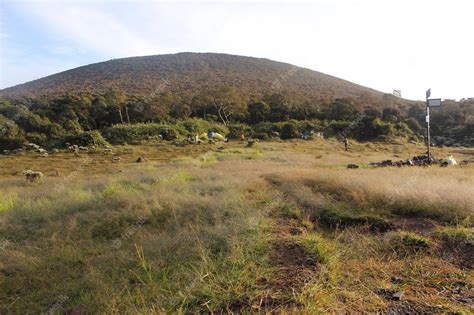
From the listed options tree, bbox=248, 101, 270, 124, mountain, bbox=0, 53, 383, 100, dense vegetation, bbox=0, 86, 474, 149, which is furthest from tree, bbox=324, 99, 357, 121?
mountain, bbox=0, 53, 383, 100

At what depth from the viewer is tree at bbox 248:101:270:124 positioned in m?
39.4

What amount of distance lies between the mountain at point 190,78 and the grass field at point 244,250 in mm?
45927

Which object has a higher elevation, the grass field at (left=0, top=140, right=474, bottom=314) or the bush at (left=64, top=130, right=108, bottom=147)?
the bush at (left=64, top=130, right=108, bottom=147)

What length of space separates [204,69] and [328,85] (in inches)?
1029

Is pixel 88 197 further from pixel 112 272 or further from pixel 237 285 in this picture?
pixel 237 285

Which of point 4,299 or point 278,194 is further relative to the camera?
point 278,194

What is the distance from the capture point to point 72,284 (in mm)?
3660

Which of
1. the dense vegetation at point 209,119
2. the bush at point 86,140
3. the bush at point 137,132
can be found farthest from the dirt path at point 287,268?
the bush at point 137,132

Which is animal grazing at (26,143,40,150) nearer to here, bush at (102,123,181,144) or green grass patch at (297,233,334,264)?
bush at (102,123,181,144)

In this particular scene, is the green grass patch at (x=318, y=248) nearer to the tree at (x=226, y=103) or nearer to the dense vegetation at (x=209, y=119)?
the dense vegetation at (x=209, y=119)

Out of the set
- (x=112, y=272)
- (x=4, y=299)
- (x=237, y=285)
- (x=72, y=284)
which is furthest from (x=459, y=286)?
(x=4, y=299)

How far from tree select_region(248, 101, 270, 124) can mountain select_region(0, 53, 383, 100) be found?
11.7 metres

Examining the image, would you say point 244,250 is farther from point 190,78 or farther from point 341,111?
point 190,78

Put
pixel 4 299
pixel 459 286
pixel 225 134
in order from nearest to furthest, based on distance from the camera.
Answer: pixel 459 286 < pixel 4 299 < pixel 225 134
